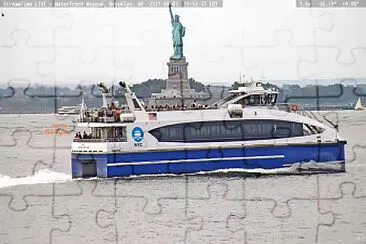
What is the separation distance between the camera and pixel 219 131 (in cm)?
2025

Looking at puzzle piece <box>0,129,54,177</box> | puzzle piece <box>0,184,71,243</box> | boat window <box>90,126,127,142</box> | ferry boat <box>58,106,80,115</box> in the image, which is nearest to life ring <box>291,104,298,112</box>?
boat window <box>90,126,127,142</box>

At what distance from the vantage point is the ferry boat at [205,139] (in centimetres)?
1973

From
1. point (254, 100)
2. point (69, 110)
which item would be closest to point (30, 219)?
point (254, 100)

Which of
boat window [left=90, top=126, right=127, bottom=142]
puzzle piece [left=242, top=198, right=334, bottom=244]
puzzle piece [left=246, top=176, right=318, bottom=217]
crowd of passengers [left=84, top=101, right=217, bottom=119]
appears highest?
crowd of passengers [left=84, top=101, right=217, bottom=119]

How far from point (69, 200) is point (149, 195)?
1.76m

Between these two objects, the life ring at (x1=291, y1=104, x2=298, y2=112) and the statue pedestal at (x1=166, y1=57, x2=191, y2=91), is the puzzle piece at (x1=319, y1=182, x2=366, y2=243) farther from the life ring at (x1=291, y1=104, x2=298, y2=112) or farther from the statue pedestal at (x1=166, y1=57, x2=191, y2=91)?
the statue pedestal at (x1=166, y1=57, x2=191, y2=91)

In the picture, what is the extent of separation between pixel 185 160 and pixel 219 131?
3.86ft

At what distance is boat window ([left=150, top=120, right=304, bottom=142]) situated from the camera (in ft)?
66.0

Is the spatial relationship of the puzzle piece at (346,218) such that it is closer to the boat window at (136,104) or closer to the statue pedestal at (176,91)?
the boat window at (136,104)

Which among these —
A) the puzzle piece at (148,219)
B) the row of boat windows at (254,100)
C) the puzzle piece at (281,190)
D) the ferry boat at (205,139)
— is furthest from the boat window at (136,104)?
the puzzle piece at (281,190)

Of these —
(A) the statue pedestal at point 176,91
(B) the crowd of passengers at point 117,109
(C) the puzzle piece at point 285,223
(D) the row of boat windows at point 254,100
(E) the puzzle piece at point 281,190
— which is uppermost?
(A) the statue pedestal at point 176,91

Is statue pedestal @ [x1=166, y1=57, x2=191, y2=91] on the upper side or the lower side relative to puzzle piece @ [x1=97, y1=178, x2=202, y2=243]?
upper

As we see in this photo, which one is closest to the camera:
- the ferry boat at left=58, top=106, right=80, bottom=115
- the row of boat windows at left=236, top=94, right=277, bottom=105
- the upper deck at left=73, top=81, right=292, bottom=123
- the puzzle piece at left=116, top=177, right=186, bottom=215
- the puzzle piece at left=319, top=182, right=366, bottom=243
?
the puzzle piece at left=319, top=182, right=366, bottom=243

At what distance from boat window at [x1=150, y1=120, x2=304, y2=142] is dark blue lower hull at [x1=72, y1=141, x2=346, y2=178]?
0.33 meters
